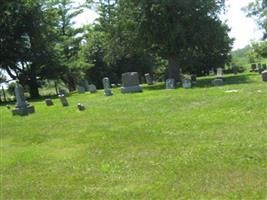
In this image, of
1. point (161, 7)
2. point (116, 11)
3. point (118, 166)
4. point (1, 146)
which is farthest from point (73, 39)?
point (118, 166)

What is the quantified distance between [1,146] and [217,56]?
1652 inches

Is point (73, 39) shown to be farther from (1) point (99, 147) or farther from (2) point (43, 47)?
(1) point (99, 147)

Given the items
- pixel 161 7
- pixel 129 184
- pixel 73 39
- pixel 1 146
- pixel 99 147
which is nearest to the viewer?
pixel 129 184

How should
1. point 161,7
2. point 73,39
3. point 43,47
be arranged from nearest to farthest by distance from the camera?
point 161,7, point 43,47, point 73,39

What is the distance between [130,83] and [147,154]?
711 inches

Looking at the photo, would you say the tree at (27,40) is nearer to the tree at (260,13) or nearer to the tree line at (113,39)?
the tree line at (113,39)

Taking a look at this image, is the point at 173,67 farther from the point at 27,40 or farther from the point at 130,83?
the point at 27,40

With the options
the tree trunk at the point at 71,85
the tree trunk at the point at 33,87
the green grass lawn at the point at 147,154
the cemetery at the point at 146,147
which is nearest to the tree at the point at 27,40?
the tree trunk at the point at 33,87

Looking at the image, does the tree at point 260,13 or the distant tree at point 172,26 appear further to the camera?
the tree at point 260,13

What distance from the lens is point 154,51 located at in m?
36.1

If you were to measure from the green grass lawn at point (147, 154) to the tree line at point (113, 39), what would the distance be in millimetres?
17439

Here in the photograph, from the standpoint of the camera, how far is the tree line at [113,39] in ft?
110

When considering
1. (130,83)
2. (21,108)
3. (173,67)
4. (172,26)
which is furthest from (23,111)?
(173,67)

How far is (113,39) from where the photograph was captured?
123 feet
